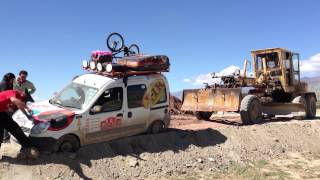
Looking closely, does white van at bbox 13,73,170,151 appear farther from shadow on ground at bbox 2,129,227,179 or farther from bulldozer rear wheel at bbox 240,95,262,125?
bulldozer rear wheel at bbox 240,95,262,125

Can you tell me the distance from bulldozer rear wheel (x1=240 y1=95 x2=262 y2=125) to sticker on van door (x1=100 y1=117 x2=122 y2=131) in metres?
6.27

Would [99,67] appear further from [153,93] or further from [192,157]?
[192,157]

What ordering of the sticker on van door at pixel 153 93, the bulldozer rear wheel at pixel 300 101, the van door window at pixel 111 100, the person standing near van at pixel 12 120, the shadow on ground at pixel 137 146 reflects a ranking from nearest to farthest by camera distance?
the person standing near van at pixel 12 120 < the shadow on ground at pixel 137 146 < the van door window at pixel 111 100 < the sticker on van door at pixel 153 93 < the bulldozer rear wheel at pixel 300 101

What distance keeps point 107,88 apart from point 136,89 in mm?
1047

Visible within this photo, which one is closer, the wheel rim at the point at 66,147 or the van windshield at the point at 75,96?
the wheel rim at the point at 66,147

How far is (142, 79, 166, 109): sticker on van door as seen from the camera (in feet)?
38.7

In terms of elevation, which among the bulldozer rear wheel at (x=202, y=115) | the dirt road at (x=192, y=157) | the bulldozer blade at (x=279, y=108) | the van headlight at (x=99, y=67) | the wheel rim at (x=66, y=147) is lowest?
the dirt road at (x=192, y=157)

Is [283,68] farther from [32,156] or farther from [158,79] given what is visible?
[32,156]

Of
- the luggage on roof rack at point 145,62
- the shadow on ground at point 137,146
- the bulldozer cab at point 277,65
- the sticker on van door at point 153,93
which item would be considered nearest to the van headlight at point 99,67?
the luggage on roof rack at point 145,62

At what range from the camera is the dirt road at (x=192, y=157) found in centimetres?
941

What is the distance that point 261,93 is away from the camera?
18266 mm

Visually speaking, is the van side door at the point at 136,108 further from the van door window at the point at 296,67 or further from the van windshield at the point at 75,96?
the van door window at the point at 296,67

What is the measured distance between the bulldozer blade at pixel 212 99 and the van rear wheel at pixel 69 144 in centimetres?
740

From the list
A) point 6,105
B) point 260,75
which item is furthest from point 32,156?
point 260,75
